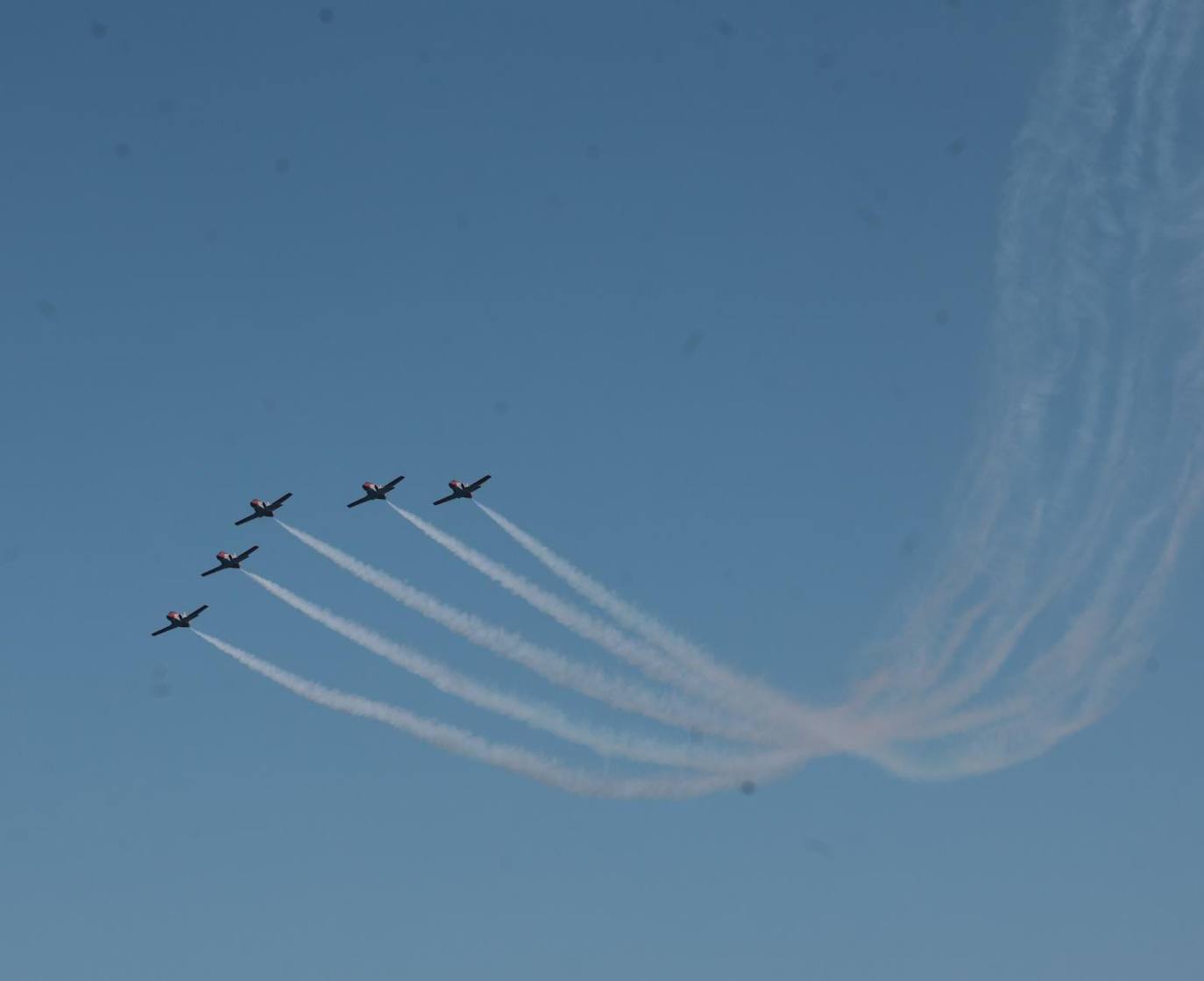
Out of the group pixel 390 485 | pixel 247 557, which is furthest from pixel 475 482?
pixel 247 557

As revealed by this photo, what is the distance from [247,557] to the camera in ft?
350

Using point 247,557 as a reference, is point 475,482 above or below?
above

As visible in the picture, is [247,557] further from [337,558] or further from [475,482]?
[475,482]

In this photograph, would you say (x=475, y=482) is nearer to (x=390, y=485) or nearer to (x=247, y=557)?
(x=390, y=485)

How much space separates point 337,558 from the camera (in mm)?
104438

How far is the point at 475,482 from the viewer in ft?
337

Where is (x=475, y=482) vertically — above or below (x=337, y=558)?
above

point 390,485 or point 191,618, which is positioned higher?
point 390,485

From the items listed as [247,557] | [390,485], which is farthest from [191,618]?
[390,485]

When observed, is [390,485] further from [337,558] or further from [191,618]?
[191,618]

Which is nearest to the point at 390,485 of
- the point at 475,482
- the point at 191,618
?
the point at 475,482

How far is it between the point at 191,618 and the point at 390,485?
18.1 meters

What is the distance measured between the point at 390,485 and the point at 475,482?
5.88 meters

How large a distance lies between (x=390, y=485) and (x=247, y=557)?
39.4ft
